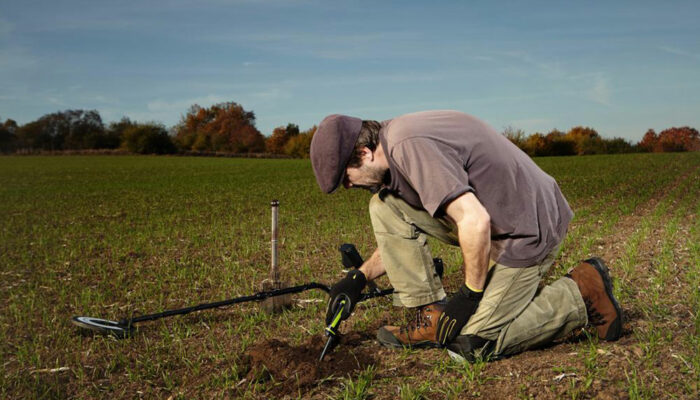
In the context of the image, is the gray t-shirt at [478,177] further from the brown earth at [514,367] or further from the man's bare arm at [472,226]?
the brown earth at [514,367]

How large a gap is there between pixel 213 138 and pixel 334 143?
6889 centimetres

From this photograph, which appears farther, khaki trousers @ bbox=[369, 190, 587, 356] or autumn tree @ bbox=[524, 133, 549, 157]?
autumn tree @ bbox=[524, 133, 549, 157]

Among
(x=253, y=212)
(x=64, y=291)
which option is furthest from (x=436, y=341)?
(x=253, y=212)

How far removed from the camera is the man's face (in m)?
3.07

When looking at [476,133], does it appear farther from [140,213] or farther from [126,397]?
[140,213]

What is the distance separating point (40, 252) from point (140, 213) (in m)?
4.04

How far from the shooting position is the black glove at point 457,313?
3.08 meters

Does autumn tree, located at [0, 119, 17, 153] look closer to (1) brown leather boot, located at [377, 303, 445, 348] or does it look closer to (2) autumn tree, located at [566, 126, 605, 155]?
(2) autumn tree, located at [566, 126, 605, 155]

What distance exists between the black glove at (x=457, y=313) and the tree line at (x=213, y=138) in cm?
4662

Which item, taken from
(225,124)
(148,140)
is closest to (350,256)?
(148,140)

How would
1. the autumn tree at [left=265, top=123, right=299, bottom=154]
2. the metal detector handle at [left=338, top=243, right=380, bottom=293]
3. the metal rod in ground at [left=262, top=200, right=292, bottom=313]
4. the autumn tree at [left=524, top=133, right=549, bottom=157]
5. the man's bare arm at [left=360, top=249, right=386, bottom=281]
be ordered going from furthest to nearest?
the autumn tree at [left=265, top=123, right=299, bottom=154] < the autumn tree at [left=524, top=133, right=549, bottom=157] < the metal rod in ground at [left=262, top=200, right=292, bottom=313] < the metal detector handle at [left=338, top=243, right=380, bottom=293] < the man's bare arm at [left=360, top=249, right=386, bottom=281]

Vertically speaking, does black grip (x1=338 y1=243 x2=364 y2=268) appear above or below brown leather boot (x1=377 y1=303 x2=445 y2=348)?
above

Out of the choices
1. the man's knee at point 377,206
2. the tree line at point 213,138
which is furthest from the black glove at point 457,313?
the tree line at point 213,138

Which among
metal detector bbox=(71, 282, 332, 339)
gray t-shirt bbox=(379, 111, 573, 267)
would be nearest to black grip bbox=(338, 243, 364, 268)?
metal detector bbox=(71, 282, 332, 339)
